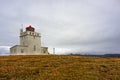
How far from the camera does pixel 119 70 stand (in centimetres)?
2527

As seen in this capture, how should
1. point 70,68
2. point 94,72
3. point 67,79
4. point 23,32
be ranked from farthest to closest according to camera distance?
point 23,32 → point 70,68 → point 94,72 → point 67,79

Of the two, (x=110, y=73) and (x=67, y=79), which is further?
(x=110, y=73)

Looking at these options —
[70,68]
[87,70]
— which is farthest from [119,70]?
[70,68]

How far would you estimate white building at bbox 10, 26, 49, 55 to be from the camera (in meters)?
64.5

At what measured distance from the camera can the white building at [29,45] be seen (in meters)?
64.5

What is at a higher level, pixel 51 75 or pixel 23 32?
pixel 23 32

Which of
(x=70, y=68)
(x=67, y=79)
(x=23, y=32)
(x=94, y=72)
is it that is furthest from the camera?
(x=23, y=32)

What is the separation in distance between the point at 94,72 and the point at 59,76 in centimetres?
411

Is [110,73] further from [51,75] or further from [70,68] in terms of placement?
[51,75]

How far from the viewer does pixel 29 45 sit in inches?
2616

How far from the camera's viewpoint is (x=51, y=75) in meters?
22.1

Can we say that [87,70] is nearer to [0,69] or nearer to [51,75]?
[51,75]

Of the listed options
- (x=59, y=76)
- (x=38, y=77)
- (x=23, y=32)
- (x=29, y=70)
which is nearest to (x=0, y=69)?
(x=29, y=70)

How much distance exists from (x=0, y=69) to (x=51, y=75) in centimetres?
660
